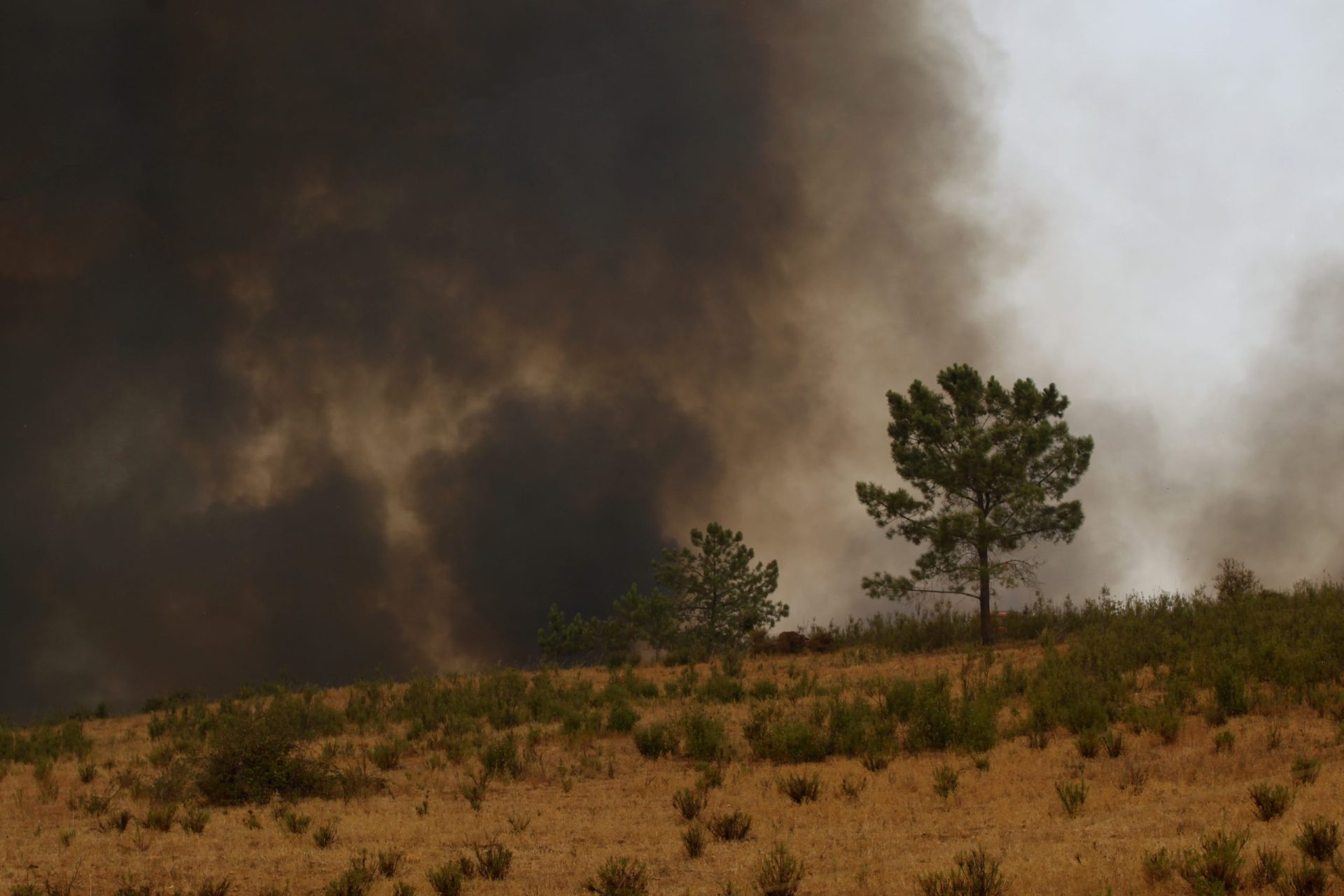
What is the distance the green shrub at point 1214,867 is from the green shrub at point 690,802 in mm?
5572

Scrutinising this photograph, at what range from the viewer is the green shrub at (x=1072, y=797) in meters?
10.6

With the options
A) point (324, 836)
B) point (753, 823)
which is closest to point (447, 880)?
point (324, 836)

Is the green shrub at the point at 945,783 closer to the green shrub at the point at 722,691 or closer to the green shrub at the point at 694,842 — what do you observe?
the green shrub at the point at 694,842

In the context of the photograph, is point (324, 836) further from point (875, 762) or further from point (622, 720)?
point (622, 720)

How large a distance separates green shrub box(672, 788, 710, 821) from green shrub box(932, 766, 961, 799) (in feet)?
9.96

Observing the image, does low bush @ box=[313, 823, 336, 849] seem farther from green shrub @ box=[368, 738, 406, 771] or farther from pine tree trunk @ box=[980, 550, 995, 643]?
pine tree trunk @ box=[980, 550, 995, 643]

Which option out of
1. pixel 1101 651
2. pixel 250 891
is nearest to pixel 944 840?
pixel 250 891

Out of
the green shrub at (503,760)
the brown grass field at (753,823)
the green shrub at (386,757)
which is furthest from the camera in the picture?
the green shrub at (386,757)

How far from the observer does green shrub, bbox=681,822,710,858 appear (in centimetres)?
977

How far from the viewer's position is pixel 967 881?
7793 mm

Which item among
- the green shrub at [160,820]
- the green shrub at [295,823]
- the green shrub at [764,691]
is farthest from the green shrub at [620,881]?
the green shrub at [764,691]

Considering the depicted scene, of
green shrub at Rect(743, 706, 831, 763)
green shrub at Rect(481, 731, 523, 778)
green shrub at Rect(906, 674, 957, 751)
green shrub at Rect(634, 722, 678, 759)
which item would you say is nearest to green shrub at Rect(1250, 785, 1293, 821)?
green shrub at Rect(906, 674, 957, 751)

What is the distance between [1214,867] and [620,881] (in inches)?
201

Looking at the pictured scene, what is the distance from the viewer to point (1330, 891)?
289 inches
